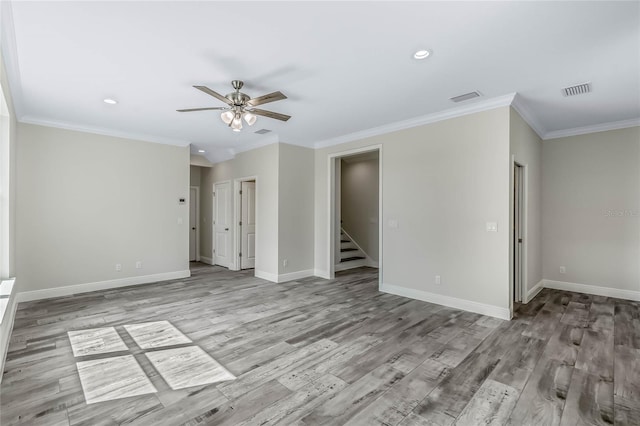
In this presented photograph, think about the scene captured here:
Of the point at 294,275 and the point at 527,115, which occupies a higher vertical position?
the point at 527,115

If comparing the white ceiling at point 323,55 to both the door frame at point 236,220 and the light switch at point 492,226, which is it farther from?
the door frame at point 236,220

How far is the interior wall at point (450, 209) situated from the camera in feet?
12.6

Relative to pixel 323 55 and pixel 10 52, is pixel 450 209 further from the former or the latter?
pixel 10 52

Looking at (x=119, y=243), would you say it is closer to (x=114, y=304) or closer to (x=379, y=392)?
(x=114, y=304)

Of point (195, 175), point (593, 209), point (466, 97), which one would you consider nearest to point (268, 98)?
point (466, 97)

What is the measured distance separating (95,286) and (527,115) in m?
7.14

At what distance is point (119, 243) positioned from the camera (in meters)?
5.28

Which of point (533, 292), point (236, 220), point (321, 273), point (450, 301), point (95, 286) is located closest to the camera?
point (450, 301)

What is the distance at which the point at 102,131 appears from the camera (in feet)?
16.8

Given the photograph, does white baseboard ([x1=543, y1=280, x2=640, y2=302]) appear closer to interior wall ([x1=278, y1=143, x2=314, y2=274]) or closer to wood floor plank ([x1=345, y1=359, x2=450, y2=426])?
wood floor plank ([x1=345, y1=359, x2=450, y2=426])

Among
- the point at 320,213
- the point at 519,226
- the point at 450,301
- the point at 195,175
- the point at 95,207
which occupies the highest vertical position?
the point at 195,175

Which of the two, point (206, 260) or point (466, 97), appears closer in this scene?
point (466, 97)

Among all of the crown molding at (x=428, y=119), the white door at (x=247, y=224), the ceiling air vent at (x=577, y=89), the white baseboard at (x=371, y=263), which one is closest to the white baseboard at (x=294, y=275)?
the white door at (x=247, y=224)

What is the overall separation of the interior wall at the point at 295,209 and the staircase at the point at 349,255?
112 centimetres
